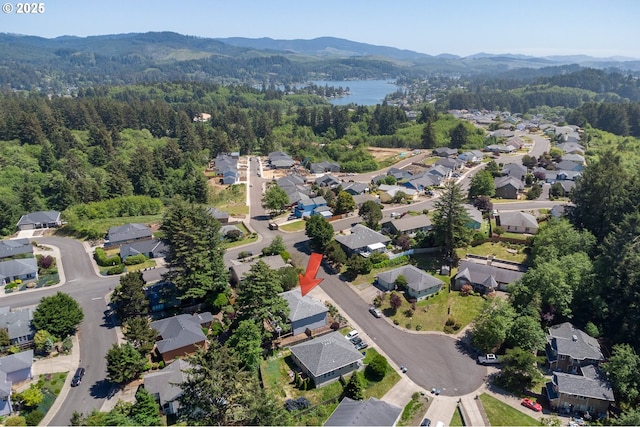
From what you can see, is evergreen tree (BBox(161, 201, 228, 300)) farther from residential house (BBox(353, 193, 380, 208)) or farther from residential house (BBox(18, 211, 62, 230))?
residential house (BBox(18, 211, 62, 230))

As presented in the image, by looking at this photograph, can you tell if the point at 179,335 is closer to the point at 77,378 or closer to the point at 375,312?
the point at 77,378

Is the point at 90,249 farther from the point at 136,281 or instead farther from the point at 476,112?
the point at 476,112

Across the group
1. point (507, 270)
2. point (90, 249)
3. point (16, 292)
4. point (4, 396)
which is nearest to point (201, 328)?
point (4, 396)

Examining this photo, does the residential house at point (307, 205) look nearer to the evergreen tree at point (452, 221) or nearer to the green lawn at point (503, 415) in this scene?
the evergreen tree at point (452, 221)

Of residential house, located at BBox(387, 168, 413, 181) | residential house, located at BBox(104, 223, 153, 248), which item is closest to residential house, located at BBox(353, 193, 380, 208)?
residential house, located at BBox(387, 168, 413, 181)

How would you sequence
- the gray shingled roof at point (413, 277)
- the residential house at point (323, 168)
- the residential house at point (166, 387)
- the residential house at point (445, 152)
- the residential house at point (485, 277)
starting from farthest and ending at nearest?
the residential house at point (445, 152) < the residential house at point (323, 168) < the residential house at point (485, 277) < the gray shingled roof at point (413, 277) < the residential house at point (166, 387)

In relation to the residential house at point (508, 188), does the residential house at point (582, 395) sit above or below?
below

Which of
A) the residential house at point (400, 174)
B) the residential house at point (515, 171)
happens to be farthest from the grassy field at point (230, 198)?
the residential house at point (515, 171)
